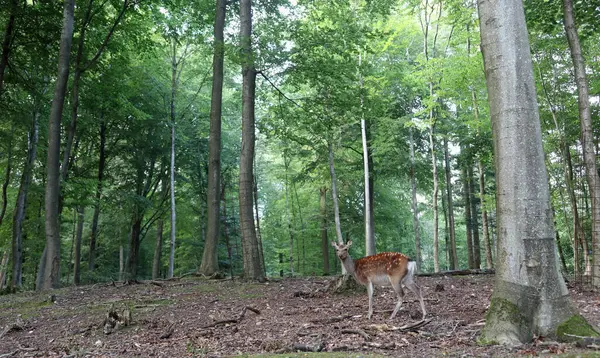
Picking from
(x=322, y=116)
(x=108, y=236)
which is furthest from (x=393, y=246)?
(x=322, y=116)

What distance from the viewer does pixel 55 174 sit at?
1048 centimetres

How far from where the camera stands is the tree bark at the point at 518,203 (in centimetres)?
394

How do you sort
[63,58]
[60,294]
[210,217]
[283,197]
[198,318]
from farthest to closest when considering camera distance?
[283,197] → [210,217] → [63,58] → [60,294] → [198,318]

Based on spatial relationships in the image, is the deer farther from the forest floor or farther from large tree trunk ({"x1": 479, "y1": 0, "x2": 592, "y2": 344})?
large tree trunk ({"x1": 479, "y1": 0, "x2": 592, "y2": 344})

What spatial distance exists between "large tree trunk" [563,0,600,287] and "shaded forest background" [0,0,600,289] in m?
0.76

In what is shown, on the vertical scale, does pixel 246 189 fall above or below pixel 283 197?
below

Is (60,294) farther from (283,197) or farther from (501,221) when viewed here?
(283,197)

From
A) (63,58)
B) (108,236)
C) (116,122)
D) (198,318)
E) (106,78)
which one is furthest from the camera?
(108,236)

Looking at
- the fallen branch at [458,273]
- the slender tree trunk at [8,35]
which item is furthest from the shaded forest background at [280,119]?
the fallen branch at [458,273]

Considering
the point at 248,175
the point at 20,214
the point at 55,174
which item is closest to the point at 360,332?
the point at 248,175

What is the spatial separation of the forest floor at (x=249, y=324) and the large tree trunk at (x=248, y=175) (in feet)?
→ 4.39

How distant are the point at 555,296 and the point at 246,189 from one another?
818 centimetres

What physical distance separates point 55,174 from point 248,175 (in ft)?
15.4

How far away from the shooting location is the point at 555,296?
3.93 m
